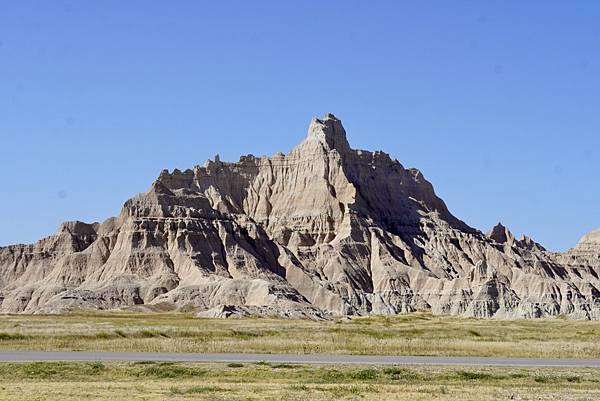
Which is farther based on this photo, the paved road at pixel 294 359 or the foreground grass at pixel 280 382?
the paved road at pixel 294 359

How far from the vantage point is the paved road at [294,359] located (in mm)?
46812

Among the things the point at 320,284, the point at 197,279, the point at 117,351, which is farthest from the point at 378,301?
the point at 117,351

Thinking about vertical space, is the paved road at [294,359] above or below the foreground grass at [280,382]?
above

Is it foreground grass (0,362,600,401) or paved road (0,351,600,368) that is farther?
paved road (0,351,600,368)

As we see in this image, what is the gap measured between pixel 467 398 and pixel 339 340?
31535 mm

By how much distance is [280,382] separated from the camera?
3778 centimetres

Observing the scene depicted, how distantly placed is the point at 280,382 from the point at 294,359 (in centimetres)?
1110

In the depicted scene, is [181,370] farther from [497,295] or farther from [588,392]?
[497,295]

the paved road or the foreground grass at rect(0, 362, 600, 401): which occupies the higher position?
the paved road

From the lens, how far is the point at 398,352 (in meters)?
55.3

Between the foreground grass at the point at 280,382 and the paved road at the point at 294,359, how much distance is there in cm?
307

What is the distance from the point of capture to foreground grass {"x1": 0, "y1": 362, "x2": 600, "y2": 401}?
3366cm

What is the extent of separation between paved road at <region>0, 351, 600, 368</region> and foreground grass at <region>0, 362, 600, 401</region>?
3074 millimetres

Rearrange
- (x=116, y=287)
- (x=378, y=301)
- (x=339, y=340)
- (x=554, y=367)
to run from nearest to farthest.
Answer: (x=554, y=367), (x=339, y=340), (x=116, y=287), (x=378, y=301)
